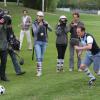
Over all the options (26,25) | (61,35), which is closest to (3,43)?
(61,35)

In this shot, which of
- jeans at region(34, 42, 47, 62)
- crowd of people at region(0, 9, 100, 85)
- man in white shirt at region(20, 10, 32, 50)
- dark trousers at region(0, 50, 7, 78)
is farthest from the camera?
man in white shirt at region(20, 10, 32, 50)

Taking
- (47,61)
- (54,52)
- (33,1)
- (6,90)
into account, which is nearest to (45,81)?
(6,90)

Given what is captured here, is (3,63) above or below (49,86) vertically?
above

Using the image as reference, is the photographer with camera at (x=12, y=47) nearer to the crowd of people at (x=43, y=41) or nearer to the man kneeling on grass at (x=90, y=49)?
the crowd of people at (x=43, y=41)

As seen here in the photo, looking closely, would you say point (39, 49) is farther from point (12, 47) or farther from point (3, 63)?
point (3, 63)

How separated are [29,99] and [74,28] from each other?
511 cm

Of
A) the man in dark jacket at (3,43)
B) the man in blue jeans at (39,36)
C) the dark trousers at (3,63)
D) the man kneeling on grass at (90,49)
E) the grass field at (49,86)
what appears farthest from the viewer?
the man in blue jeans at (39,36)

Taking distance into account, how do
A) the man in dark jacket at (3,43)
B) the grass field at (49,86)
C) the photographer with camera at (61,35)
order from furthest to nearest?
the photographer with camera at (61,35), the man in dark jacket at (3,43), the grass field at (49,86)

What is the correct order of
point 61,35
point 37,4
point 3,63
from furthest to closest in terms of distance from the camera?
1. point 37,4
2. point 61,35
3. point 3,63

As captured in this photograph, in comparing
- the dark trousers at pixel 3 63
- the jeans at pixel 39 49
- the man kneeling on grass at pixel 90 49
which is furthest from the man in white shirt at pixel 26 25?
the man kneeling on grass at pixel 90 49

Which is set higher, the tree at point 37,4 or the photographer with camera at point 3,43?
the photographer with camera at point 3,43

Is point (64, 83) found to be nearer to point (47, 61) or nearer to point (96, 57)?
point (96, 57)

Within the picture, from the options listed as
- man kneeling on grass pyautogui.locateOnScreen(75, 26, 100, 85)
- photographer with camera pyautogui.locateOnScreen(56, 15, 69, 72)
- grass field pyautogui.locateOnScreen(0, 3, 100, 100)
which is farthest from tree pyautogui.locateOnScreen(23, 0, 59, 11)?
man kneeling on grass pyautogui.locateOnScreen(75, 26, 100, 85)

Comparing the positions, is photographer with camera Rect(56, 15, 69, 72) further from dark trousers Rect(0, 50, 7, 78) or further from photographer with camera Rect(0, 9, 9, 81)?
dark trousers Rect(0, 50, 7, 78)
